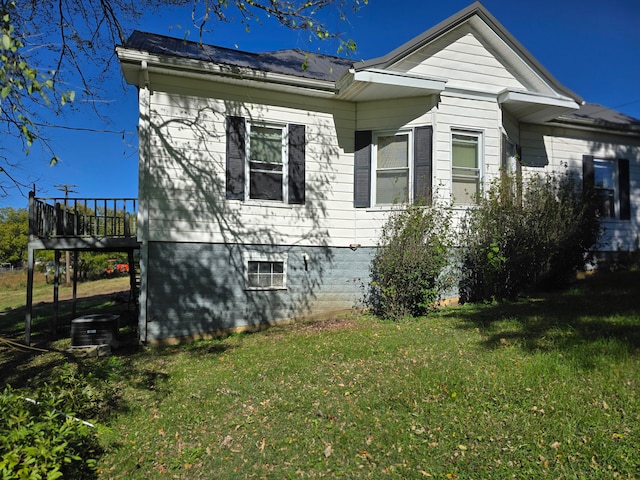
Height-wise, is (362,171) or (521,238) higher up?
(362,171)

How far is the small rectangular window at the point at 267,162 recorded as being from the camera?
8.60 metres

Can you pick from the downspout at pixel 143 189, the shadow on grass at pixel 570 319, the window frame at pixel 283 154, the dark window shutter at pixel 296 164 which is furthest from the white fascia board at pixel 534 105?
the downspout at pixel 143 189

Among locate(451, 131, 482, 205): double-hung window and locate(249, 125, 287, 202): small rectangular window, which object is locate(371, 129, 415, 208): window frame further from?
locate(249, 125, 287, 202): small rectangular window

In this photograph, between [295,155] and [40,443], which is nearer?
[40,443]

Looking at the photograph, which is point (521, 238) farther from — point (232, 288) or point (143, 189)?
point (143, 189)

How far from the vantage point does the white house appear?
25.9ft

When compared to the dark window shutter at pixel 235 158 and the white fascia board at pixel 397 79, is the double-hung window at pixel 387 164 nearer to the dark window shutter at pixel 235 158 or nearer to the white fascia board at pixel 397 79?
the white fascia board at pixel 397 79

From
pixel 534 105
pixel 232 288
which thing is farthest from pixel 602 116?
pixel 232 288

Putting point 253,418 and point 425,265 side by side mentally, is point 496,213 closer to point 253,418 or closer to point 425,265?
point 425,265

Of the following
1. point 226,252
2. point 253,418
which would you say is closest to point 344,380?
point 253,418

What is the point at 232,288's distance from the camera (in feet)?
27.2

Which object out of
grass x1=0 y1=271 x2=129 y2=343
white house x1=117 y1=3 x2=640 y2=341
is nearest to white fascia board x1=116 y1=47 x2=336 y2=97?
white house x1=117 y1=3 x2=640 y2=341

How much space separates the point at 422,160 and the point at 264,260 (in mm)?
3813

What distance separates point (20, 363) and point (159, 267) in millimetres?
2835
